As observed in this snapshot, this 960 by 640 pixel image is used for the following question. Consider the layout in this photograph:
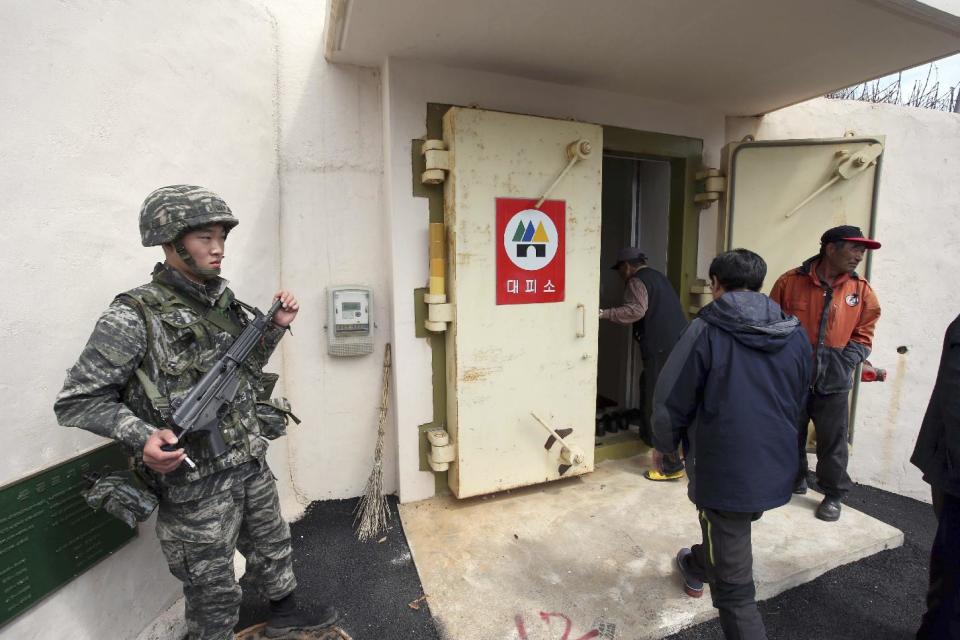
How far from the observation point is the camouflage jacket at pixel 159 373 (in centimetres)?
147

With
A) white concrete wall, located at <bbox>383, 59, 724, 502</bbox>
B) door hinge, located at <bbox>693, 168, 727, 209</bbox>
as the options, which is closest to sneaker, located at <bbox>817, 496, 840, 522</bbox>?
door hinge, located at <bbox>693, 168, 727, 209</bbox>

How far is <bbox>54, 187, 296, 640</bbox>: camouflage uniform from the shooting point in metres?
1.49

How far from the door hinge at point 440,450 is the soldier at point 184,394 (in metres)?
1.16

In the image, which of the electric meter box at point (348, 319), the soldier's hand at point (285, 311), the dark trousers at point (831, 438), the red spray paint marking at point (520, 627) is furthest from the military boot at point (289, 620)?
the dark trousers at point (831, 438)

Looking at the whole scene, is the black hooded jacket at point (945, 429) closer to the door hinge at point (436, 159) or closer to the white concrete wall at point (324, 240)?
the door hinge at point (436, 159)

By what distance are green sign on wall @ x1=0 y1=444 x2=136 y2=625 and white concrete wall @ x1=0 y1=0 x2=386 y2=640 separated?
0.21 ft

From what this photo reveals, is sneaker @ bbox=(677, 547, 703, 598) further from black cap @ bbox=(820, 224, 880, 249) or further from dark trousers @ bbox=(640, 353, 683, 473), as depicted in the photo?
black cap @ bbox=(820, 224, 880, 249)

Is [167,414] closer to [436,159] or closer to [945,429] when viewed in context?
[436,159]

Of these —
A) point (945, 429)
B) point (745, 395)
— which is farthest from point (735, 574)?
point (945, 429)

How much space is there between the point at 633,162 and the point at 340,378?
3333 mm

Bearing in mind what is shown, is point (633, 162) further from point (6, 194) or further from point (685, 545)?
point (6, 194)

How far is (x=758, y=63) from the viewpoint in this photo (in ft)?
9.29

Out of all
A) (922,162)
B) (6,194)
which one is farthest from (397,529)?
(922,162)

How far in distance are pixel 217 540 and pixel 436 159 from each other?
2.17 metres
